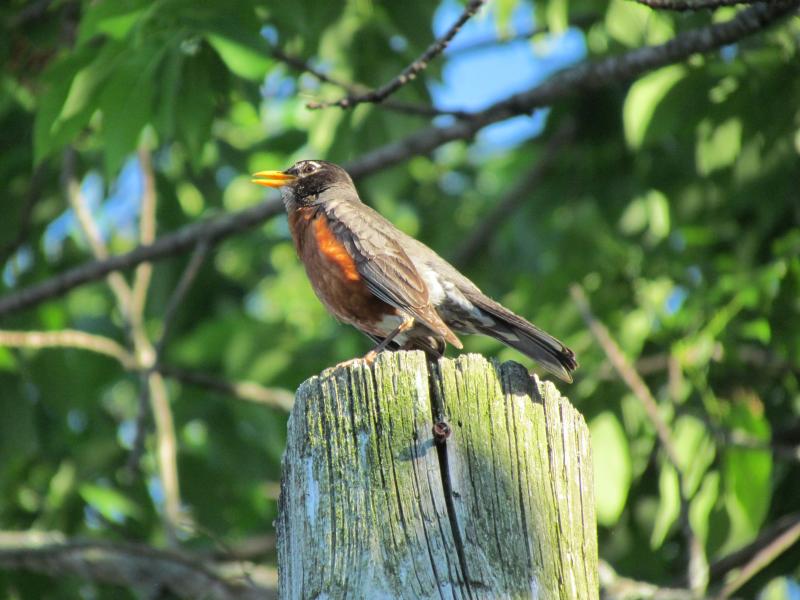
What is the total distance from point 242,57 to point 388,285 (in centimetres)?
94

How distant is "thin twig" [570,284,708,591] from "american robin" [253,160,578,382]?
68cm

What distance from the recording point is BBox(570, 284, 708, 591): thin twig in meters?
4.04

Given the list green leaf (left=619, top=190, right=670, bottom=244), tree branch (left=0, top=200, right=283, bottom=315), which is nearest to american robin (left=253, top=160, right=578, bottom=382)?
tree branch (left=0, top=200, right=283, bottom=315)

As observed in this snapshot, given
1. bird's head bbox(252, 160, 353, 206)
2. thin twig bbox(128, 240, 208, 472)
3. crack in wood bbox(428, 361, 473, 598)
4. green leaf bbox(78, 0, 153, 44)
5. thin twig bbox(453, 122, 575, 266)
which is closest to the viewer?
crack in wood bbox(428, 361, 473, 598)

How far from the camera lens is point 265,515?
6.68 m

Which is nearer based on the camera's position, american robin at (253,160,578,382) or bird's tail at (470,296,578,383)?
bird's tail at (470,296,578,383)

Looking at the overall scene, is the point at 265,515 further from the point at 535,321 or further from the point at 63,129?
the point at 63,129

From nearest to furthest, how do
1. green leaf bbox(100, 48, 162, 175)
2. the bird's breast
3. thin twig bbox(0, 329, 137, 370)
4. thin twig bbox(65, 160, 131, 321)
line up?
green leaf bbox(100, 48, 162, 175), the bird's breast, thin twig bbox(0, 329, 137, 370), thin twig bbox(65, 160, 131, 321)

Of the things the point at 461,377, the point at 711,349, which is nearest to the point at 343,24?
the point at 711,349

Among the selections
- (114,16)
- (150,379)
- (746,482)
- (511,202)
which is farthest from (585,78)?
(150,379)

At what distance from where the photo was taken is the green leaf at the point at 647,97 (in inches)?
171

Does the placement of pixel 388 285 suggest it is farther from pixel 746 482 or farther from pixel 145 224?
pixel 145 224

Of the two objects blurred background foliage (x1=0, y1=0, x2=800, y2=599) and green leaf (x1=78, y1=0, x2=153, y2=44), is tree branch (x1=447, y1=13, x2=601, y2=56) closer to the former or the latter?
blurred background foliage (x1=0, y1=0, x2=800, y2=599)

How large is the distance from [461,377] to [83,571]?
351cm
